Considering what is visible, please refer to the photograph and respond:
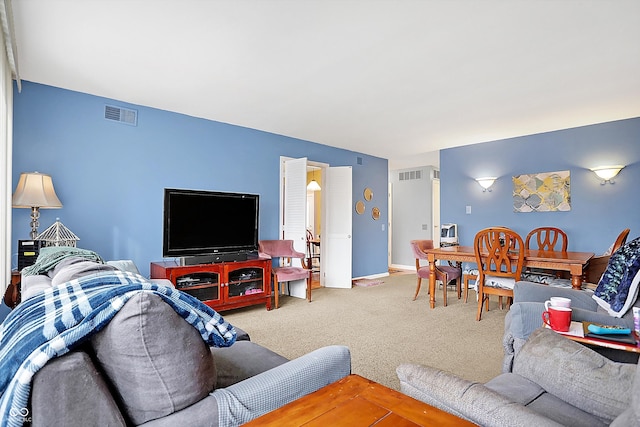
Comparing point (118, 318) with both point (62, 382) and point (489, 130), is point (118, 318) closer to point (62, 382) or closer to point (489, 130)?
point (62, 382)

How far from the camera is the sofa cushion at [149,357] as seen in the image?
83 centimetres

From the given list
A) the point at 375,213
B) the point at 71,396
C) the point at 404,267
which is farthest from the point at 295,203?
the point at 71,396

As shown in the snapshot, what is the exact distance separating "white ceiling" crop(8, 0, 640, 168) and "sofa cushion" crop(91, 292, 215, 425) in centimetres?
198

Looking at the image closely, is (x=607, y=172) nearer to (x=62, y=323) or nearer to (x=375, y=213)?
(x=375, y=213)

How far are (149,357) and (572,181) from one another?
563 centimetres

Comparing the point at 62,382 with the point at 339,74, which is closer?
the point at 62,382

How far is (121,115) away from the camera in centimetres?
379

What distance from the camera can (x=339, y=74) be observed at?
310 cm

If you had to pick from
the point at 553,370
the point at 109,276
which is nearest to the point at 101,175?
the point at 109,276

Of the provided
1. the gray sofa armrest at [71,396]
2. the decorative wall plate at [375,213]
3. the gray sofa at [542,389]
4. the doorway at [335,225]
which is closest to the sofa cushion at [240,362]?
the gray sofa armrest at [71,396]

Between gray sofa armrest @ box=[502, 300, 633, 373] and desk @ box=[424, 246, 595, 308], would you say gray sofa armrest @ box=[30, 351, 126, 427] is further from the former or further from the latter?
desk @ box=[424, 246, 595, 308]

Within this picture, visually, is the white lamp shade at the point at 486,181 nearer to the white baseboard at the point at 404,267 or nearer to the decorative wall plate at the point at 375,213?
the decorative wall plate at the point at 375,213

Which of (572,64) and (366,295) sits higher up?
(572,64)

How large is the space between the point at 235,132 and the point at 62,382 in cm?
430
